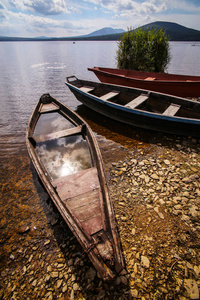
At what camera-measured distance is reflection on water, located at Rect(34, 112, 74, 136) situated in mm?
8258

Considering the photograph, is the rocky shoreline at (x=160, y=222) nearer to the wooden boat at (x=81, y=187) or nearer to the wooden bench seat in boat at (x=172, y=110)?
the wooden boat at (x=81, y=187)

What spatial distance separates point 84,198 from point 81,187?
0.39 m

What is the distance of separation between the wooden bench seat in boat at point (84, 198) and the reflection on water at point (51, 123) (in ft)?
14.8

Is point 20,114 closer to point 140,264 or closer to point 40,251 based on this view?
point 40,251

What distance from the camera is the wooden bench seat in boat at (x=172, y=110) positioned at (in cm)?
666

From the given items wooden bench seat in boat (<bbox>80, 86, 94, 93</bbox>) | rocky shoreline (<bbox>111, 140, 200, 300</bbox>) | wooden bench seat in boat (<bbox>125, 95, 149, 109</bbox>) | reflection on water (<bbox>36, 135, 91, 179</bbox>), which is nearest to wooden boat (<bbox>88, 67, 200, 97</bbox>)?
wooden bench seat in boat (<bbox>125, 95, 149, 109</bbox>)

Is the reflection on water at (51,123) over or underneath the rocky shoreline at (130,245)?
over

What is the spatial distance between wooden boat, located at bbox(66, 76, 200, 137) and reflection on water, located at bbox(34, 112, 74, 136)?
6.97ft

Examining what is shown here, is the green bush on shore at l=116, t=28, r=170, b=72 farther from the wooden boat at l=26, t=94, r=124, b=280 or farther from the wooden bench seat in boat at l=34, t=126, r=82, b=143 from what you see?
the wooden bench seat in boat at l=34, t=126, r=82, b=143

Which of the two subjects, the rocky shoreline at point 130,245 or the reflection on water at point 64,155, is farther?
the reflection on water at point 64,155

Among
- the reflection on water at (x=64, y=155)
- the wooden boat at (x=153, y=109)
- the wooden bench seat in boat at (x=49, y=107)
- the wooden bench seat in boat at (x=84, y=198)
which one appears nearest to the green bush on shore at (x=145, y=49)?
the wooden boat at (x=153, y=109)

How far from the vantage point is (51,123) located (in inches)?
347

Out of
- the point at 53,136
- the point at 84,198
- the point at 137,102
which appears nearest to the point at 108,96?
the point at 137,102

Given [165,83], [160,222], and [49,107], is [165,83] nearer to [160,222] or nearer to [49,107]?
[49,107]
